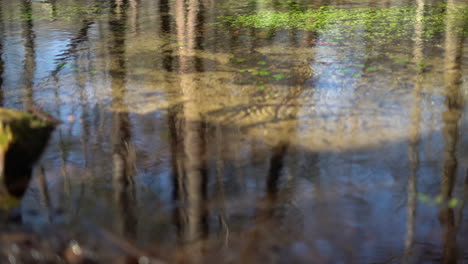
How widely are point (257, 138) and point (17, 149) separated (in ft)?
6.49

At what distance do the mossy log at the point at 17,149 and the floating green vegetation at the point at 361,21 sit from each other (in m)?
4.71

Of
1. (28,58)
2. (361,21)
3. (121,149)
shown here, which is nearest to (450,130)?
(121,149)

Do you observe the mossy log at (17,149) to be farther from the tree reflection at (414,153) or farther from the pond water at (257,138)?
the tree reflection at (414,153)

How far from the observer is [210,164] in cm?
400

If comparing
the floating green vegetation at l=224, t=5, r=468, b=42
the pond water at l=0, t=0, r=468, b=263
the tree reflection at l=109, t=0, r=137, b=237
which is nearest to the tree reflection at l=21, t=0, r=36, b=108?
the pond water at l=0, t=0, r=468, b=263

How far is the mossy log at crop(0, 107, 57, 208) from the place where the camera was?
11.9 ft

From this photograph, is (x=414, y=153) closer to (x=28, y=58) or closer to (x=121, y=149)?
(x=121, y=149)

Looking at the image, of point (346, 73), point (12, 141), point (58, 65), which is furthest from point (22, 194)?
point (346, 73)

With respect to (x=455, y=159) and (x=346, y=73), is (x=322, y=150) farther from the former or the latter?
(x=346, y=73)

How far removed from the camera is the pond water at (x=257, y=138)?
10.3 ft

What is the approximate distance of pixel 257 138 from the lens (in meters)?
4.38

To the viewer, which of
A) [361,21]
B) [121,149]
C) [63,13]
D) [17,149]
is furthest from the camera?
[63,13]

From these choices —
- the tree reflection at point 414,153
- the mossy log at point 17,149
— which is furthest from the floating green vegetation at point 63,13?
the tree reflection at point 414,153

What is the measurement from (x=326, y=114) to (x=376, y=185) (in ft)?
4.35
